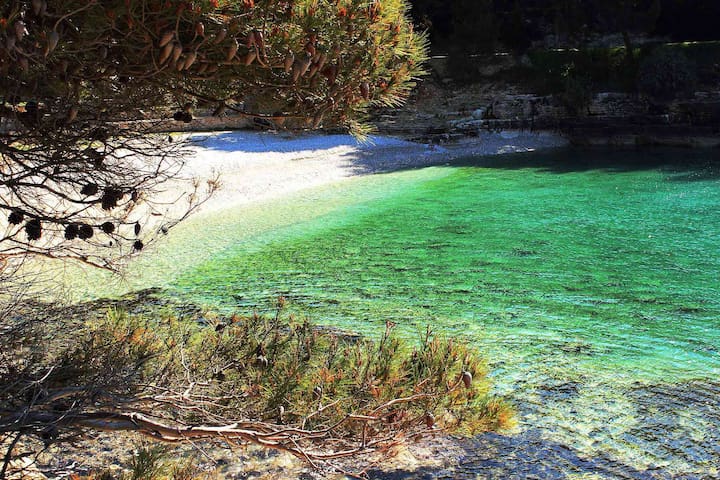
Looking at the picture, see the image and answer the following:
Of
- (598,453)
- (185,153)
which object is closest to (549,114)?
(598,453)

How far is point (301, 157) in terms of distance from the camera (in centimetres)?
2120

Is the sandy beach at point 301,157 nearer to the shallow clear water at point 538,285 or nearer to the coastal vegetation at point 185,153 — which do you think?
the shallow clear water at point 538,285

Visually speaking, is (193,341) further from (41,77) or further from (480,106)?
(480,106)

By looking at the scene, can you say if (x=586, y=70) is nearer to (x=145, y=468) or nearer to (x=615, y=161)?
(x=615, y=161)

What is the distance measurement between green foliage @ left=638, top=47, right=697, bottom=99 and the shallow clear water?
7.92 metres

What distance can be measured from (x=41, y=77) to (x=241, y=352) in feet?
9.60

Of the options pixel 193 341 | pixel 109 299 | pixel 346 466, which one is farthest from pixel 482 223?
pixel 346 466

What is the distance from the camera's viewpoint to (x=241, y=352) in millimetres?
5723

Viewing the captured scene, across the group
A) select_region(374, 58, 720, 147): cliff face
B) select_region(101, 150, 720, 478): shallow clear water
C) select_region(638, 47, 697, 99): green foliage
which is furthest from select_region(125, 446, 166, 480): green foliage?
select_region(638, 47, 697, 99): green foliage

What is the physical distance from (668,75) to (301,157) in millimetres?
14496

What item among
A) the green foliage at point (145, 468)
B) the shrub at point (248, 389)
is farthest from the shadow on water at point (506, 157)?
the green foliage at point (145, 468)

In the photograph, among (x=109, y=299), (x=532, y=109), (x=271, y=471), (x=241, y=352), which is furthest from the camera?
(x=532, y=109)

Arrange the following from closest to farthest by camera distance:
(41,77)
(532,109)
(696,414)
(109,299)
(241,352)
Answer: (41,77), (696,414), (241,352), (109,299), (532,109)

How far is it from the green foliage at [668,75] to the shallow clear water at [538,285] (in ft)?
26.0
